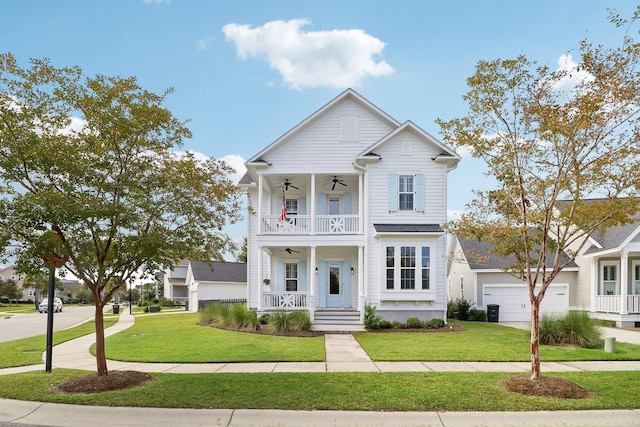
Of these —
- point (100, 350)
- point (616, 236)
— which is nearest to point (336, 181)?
point (616, 236)

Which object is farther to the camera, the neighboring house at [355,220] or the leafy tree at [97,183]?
the neighboring house at [355,220]

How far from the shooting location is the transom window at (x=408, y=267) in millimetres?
19297

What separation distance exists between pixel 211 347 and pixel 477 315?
15.1m

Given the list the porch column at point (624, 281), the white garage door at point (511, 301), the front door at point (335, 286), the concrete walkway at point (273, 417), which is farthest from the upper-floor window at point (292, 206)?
the concrete walkway at point (273, 417)

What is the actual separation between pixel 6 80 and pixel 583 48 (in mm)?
10395

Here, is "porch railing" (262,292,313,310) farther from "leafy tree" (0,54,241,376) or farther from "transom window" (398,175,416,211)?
"leafy tree" (0,54,241,376)

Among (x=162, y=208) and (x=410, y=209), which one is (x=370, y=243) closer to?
(x=410, y=209)

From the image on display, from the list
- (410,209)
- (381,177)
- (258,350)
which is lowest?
(258,350)

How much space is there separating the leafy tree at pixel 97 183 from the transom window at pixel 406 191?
11.9 m

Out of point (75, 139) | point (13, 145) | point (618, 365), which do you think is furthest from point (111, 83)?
point (618, 365)

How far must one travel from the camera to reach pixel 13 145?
809cm

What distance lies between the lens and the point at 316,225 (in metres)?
21.1

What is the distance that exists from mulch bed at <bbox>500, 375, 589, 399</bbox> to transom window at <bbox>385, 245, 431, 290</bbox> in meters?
10.5

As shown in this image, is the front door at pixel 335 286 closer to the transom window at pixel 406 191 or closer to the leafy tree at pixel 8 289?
the transom window at pixel 406 191
